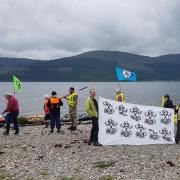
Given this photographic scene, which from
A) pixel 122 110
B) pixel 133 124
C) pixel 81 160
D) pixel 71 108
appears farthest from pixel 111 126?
pixel 71 108

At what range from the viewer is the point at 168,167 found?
14.1m

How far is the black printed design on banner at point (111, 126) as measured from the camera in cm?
1903

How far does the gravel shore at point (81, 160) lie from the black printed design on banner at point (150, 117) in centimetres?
138

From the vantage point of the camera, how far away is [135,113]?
19672 mm

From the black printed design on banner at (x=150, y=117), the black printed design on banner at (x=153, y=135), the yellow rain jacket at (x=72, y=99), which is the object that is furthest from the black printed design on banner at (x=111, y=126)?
the yellow rain jacket at (x=72, y=99)

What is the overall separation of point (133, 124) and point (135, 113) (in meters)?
0.54

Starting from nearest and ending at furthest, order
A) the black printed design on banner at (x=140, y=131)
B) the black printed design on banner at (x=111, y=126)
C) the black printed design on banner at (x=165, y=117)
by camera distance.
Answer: the black printed design on banner at (x=111, y=126)
the black printed design on banner at (x=140, y=131)
the black printed design on banner at (x=165, y=117)

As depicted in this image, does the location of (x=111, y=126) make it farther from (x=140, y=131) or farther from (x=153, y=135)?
(x=153, y=135)

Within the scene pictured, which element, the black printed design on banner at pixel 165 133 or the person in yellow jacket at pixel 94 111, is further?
the black printed design on banner at pixel 165 133

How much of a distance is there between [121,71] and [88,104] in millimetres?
5198

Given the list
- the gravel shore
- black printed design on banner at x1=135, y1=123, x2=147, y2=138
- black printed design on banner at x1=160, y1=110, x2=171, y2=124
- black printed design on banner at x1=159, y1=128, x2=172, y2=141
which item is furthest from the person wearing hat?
black printed design on banner at x1=159, y1=128, x2=172, y2=141

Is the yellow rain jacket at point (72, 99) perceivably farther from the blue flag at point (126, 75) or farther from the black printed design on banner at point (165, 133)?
the black printed design on banner at point (165, 133)

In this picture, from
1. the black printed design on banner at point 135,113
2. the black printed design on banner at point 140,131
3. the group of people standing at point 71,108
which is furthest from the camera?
the black printed design on banner at point 135,113

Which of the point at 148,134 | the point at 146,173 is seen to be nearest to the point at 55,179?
the point at 146,173
